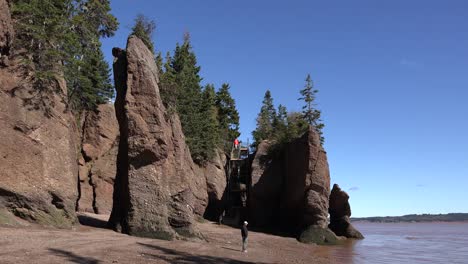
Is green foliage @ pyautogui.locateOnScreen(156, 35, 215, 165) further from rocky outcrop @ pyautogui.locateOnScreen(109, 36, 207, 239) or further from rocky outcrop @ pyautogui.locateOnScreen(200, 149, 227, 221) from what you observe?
rocky outcrop @ pyautogui.locateOnScreen(109, 36, 207, 239)

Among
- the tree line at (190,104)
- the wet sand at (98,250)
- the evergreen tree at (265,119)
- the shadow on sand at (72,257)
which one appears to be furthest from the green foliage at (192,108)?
the shadow on sand at (72,257)

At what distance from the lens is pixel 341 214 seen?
5134 cm

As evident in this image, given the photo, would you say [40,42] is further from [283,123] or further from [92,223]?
[283,123]

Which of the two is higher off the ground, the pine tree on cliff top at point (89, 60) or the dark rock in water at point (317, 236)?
the pine tree on cliff top at point (89, 60)

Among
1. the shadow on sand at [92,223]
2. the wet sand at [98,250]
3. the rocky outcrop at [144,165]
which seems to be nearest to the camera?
the wet sand at [98,250]

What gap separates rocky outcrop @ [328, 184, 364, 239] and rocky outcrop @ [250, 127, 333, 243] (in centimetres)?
785

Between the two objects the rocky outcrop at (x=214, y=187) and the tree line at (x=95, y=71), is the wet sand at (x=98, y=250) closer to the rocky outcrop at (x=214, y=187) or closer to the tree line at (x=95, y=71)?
the tree line at (x=95, y=71)

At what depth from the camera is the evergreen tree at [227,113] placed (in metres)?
71.6

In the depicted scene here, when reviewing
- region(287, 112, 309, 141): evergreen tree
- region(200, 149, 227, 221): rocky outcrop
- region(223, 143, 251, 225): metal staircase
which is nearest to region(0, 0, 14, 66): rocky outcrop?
region(200, 149, 227, 221): rocky outcrop

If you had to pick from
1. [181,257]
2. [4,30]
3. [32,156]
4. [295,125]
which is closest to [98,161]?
[32,156]

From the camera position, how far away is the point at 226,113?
75125mm

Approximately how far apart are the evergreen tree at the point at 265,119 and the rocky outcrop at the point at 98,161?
32403 mm

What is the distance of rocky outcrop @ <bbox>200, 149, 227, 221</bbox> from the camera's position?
173 feet

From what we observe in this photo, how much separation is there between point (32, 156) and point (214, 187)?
32.5m
